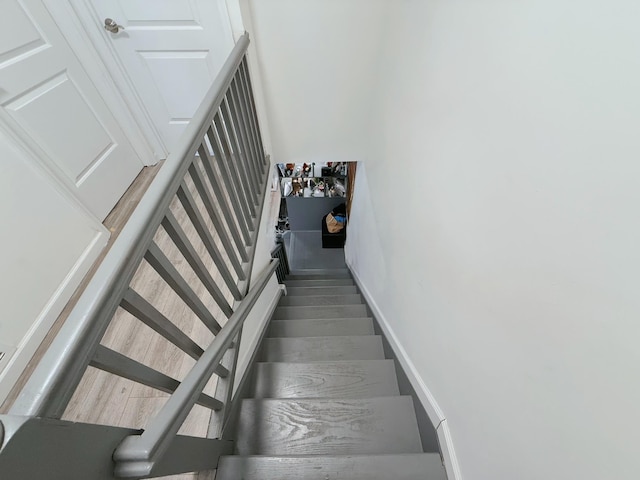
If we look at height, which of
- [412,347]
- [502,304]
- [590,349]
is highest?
[412,347]

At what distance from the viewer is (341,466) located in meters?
1.04

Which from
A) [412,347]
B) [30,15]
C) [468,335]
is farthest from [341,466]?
[30,15]

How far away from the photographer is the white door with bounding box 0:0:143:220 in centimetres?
147

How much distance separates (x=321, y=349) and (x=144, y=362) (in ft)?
3.14

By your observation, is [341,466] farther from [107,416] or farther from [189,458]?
[107,416]

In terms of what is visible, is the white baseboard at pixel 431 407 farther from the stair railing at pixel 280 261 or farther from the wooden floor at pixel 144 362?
the stair railing at pixel 280 261

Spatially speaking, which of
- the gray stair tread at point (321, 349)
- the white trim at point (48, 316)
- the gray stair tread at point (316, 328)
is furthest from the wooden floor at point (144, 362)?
the gray stair tread at point (316, 328)

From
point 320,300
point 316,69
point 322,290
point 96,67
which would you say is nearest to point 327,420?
point 320,300

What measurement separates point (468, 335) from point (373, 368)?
81 cm

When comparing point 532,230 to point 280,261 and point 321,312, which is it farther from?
point 280,261

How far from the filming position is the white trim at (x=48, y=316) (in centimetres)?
132

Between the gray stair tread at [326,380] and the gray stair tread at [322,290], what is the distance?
1485 mm

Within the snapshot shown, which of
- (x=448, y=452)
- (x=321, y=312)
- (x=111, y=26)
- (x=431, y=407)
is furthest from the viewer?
(x=321, y=312)

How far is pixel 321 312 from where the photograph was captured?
239 cm
